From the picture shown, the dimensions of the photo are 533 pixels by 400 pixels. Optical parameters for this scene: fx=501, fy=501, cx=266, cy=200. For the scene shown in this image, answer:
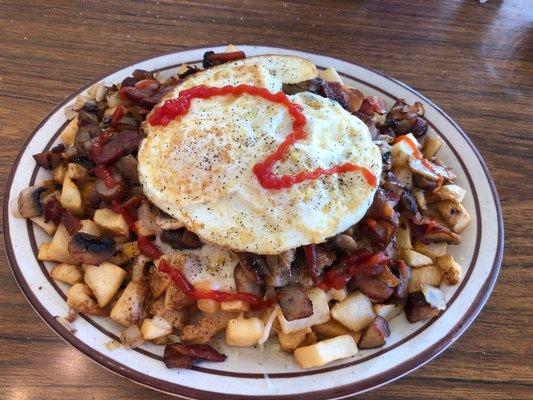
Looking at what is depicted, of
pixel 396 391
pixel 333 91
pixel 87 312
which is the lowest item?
pixel 396 391

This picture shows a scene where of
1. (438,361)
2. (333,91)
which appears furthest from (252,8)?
(438,361)

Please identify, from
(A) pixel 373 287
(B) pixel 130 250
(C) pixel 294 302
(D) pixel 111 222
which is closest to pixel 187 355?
(C) pixel 294 302

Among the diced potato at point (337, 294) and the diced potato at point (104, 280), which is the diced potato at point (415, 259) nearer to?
the diced potato at point (337, 294)

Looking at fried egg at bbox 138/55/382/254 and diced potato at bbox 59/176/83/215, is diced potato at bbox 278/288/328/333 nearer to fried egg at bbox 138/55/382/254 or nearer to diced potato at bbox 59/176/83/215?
fried egg at bbox 138/55/382/254

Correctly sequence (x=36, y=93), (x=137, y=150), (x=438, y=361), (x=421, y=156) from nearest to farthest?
(x=438, y=361) < (x=137, y=150) < (x=421, y=156) < (x=36, y=93)

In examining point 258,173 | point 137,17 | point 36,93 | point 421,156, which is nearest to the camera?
point 258,173

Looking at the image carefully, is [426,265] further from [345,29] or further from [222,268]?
[345,29]

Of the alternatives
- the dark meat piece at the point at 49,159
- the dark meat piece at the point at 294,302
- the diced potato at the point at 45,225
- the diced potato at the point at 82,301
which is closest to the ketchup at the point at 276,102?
the dark meat piece at the point at 294,302
